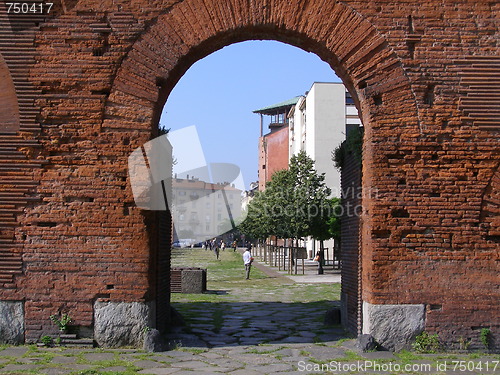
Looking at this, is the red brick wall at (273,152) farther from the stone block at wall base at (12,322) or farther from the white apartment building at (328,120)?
the stone block at wall base at (12,322)

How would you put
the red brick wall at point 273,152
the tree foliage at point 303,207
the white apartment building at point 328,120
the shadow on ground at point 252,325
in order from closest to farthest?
1. the shadow on ground at point 252,325
2. the tree foliage at point 303,207
3. the white apartment building at point 328,120
4. the red brick wall at point 273,152

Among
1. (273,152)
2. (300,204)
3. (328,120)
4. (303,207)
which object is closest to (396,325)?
(303,207)

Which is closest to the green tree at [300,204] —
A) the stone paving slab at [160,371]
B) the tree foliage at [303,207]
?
the tree foliage at [303,207]

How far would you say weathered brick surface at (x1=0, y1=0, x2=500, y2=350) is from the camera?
305 inches

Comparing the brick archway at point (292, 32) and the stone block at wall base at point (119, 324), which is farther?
the brick archway at point (292, 32)

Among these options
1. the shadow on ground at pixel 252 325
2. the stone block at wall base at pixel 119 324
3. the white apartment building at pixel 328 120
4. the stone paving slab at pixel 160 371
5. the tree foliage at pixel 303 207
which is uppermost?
the white apartment building at pixel 328 120

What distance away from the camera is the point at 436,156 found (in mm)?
7887

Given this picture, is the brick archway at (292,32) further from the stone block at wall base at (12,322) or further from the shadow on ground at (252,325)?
the stone block at wall base at (12,322)

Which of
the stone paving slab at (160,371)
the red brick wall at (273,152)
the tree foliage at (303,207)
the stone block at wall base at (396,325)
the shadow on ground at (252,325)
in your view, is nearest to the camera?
the stone paving slab at (160,371)

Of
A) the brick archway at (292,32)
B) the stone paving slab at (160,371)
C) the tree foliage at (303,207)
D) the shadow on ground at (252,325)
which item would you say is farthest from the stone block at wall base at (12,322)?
the tree foliage at (303,207)

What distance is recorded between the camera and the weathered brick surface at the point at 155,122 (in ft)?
25.4

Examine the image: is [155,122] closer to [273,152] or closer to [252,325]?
Answer: [252,325]

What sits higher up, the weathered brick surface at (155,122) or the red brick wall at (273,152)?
the red brick wall at (273,152)

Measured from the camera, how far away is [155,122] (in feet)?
26.9
